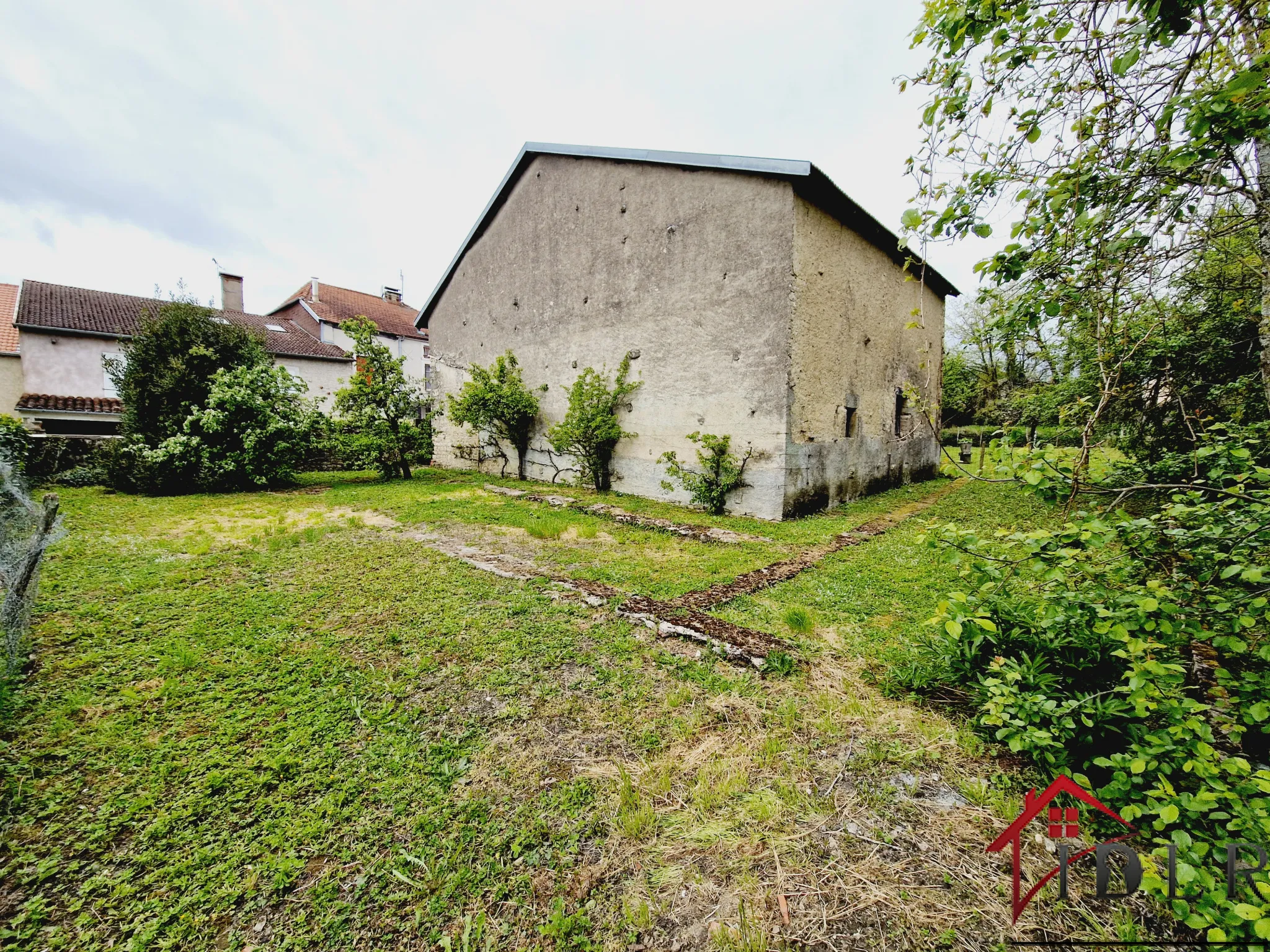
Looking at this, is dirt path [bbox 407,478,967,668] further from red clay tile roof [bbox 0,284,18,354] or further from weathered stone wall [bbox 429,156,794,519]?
red clay tile roof [bbox 0,284,18,354]

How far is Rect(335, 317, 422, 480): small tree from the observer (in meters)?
11.1

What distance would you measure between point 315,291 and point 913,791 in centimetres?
3224

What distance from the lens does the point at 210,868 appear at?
1760 millimetres

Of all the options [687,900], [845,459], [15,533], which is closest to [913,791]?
[687,900]

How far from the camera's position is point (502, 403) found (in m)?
11.5

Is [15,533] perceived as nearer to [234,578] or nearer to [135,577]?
[135,577]

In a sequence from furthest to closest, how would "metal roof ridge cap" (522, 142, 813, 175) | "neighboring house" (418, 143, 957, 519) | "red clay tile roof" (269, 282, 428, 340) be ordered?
"red clay tile roof" (269, 282, 428, 340)
"neighboring house" (418, 143, 957, 519)
"metal roof ridge cap" (522, 142, 813, 175)

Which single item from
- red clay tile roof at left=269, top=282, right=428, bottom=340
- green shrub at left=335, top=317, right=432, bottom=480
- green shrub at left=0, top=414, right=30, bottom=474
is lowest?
green shrub at left=0, top=414, right=30, bottom=474

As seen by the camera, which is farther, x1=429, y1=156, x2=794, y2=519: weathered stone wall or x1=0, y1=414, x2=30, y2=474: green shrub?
x1=0, y1=414, x2=30, y2=474: green shrub

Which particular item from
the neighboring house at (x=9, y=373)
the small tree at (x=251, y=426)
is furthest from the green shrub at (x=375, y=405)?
the neighboring house at (x=9, y=373)

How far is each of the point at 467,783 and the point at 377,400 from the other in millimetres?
11239

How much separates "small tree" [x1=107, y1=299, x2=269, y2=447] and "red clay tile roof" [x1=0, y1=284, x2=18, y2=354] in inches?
582

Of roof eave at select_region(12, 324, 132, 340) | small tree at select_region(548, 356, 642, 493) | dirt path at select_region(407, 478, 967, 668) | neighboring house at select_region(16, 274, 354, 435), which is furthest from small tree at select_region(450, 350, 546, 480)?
roof eave at select_region(12, 324, 132, 340)
